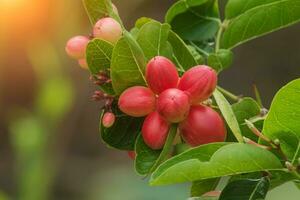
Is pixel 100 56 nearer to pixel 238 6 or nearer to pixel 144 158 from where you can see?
pixel 144 158

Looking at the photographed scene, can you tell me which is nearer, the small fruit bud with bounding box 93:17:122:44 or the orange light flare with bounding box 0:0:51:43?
the small fruit bud with bounding box 93:17:122:44

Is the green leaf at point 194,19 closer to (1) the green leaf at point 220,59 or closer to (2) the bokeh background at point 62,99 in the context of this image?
(1) the green leaf at point 220,59

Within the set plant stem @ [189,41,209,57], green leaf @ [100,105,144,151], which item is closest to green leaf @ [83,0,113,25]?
green leaf @ [100,105,144,151]

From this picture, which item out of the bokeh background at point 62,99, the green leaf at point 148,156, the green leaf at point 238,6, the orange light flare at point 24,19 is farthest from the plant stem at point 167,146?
the orange light flare at point 24,19

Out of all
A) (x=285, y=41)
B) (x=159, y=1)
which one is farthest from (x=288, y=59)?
(x=159, y=1)

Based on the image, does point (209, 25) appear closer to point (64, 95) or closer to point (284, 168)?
point (284, 168)

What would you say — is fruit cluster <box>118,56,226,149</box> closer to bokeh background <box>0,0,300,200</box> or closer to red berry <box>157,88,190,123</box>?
red berry <box>157,88,190,123</box>
